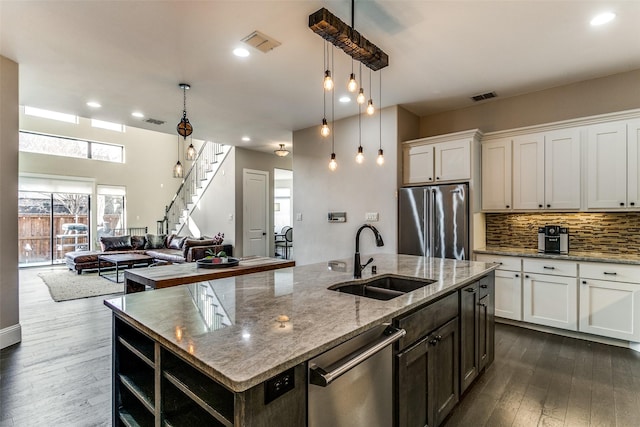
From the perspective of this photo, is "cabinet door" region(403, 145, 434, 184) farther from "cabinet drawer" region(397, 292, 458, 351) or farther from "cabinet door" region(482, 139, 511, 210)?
"cabinet drawer" region(397, 292, 458, 351)

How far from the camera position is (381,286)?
230cm

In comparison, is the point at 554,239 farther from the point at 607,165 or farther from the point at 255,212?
the point at 255,212

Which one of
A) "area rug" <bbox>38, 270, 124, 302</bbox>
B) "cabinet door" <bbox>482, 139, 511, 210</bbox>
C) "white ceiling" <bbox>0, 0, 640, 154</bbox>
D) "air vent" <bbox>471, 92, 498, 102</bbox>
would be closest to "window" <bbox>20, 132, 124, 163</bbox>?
"area rug" <bbox>38, 270, 124, 302</bbox>

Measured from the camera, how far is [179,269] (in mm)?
3131

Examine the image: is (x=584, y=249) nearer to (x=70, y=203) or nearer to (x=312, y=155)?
(x=312, y=155)

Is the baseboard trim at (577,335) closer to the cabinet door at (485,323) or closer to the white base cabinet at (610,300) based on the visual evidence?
the white base cabinet at (610,300)

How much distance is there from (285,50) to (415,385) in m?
2.87

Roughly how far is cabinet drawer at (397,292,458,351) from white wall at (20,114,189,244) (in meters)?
10.4

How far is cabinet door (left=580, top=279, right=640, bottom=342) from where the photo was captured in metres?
3.01

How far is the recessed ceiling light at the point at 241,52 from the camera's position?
2.94 m

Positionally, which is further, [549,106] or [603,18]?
[549,106]

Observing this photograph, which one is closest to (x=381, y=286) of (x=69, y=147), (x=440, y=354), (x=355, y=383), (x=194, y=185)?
(x=440, y=354)

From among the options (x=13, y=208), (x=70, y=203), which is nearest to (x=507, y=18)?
(x=13, y=208)

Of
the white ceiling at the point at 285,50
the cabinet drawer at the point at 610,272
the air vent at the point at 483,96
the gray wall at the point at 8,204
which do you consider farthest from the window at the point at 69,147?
the cabinet drawer at the point at 610,272
